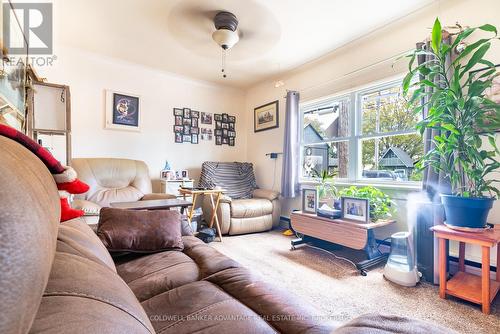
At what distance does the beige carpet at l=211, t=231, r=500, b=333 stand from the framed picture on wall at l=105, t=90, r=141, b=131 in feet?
7.87

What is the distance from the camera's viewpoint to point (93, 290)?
45 centimetres

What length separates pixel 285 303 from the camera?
0.91 meters

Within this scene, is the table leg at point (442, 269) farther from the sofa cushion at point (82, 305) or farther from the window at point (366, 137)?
the sofa cushion at point (82, 305)

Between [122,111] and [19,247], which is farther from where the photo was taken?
[122,111]

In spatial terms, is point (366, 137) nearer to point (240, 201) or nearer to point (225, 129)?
point (240, 201)

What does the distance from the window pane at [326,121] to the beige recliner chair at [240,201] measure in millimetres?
1081

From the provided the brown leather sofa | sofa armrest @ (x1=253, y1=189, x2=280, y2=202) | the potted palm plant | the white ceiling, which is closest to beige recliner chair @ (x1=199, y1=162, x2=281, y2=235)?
sofa armrest @ (x1=253, y1=189, x2=280, y2=202)

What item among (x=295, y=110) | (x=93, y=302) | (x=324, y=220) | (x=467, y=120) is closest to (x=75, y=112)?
(x=295, y=110)

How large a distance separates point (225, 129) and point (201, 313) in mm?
3960

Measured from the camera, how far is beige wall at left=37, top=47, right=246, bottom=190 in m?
3.27

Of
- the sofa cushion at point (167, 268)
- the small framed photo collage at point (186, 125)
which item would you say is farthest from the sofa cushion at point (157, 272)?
the small framed photo collage at point (186, 125)

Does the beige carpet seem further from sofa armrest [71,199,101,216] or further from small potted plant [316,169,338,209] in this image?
sofa armrest [71,199,101,216]

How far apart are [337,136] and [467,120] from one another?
1.63 meters

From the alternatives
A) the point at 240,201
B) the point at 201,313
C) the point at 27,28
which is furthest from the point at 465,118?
the point at 27,28
